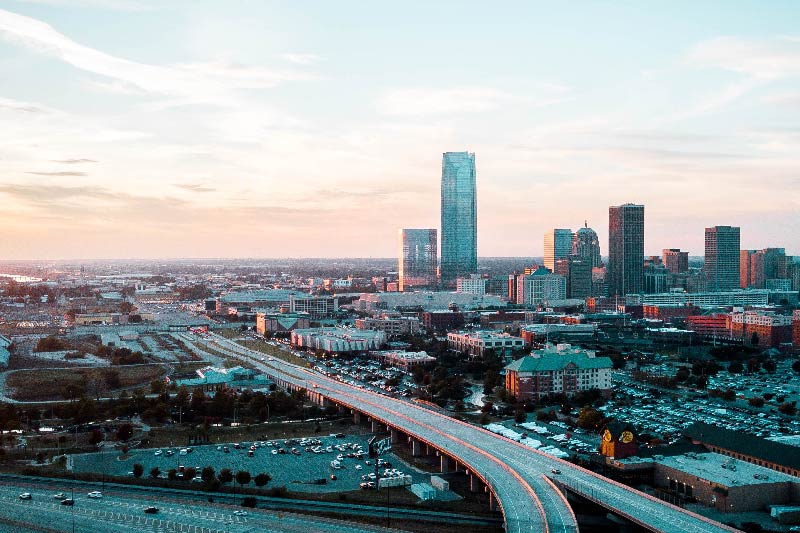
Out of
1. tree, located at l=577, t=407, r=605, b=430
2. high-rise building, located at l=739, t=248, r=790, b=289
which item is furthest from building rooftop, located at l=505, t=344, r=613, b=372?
high-rise building, located at l=739, t=248, r=790, b=289

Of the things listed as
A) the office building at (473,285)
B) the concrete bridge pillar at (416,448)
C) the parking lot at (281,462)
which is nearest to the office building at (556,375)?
the concrete bridge pillar at (416,448)

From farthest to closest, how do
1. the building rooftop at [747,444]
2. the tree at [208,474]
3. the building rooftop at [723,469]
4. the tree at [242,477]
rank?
1. the tree at [208,474]
2. the tree at [242,477]
3. the building rooftop at [747,444]
4. the building rooftop at [723,469]

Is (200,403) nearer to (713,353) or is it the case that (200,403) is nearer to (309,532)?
(309,532)

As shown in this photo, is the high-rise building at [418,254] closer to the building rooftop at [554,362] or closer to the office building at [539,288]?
the office building at [539,288]

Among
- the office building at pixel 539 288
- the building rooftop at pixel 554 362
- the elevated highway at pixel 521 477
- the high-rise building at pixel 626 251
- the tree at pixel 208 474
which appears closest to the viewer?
the elevated highway at pixel 521 477

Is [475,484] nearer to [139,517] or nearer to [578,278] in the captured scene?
[139,517]

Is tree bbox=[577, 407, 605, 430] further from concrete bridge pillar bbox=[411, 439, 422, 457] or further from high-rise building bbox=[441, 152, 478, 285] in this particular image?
high-rise building bbox=[441, 152, 478, 285]
